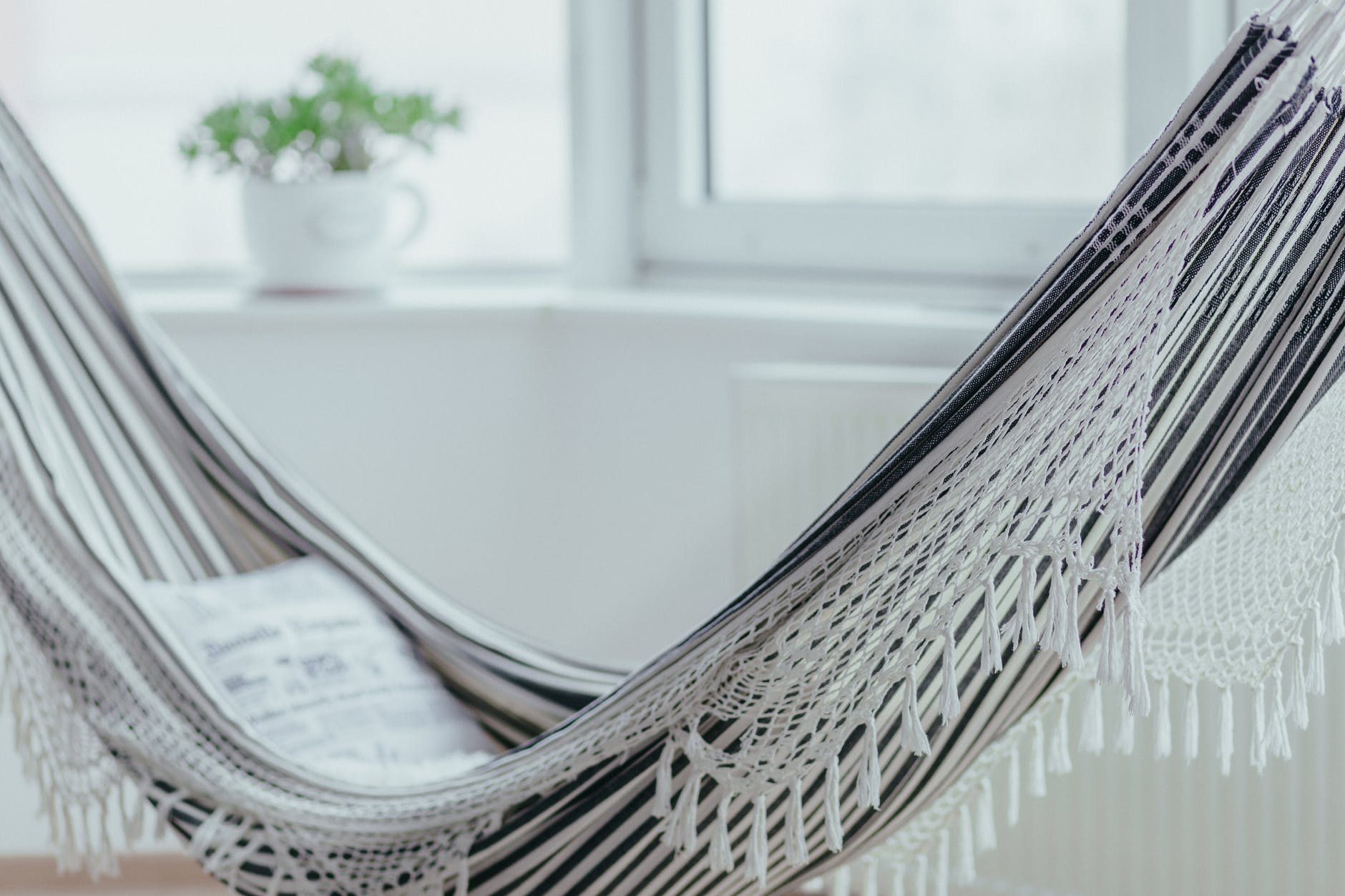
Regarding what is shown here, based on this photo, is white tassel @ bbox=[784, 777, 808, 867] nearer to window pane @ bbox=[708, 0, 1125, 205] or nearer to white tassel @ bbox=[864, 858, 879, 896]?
white tassel @ bbox=[864, 858, 879, 896]

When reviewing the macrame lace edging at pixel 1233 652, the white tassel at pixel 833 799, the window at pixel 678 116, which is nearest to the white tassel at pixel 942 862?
the macrame lace edging at pixel 1233 652

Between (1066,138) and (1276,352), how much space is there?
890 mm

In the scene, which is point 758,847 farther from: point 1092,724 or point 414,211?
point 414,211

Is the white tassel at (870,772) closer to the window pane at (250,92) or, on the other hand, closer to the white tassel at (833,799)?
the white tassel at (833,799)

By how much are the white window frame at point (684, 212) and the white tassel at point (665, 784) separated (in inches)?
38.0

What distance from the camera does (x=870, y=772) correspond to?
3.17 ft

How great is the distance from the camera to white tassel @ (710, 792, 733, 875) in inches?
41.0

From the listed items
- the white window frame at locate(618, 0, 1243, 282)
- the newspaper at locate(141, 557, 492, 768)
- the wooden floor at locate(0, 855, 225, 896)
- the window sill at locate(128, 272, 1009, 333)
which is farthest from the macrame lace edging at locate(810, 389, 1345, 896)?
the wooden floor at locate(0, 855, 225, 896)

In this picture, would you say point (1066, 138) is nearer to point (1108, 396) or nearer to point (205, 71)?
point (1108, 396)

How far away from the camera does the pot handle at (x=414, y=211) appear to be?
6.75ft

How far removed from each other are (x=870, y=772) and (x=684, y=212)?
1.23 meters

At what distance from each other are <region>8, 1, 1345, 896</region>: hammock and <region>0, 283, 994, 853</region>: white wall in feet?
1.48

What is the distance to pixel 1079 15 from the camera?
70.0 inches

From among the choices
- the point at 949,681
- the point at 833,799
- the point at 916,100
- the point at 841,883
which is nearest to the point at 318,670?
the point at 841,883
